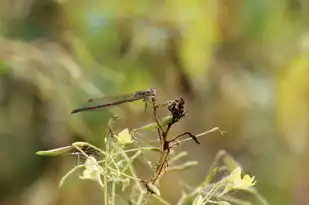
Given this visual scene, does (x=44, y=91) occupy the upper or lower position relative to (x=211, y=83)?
lower

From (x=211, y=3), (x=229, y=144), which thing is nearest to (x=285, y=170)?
(x=229, y=144)

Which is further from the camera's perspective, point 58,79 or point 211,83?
point 211,83

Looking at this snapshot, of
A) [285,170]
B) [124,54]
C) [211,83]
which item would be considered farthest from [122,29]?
[285,170]

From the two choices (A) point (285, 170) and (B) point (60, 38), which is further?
A: (A) point (285, 170)

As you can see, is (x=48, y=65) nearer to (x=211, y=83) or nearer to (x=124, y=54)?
(x=124, y=54)

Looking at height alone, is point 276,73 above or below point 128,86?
above

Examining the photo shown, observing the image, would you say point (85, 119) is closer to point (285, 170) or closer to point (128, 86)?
point (128, 86)
